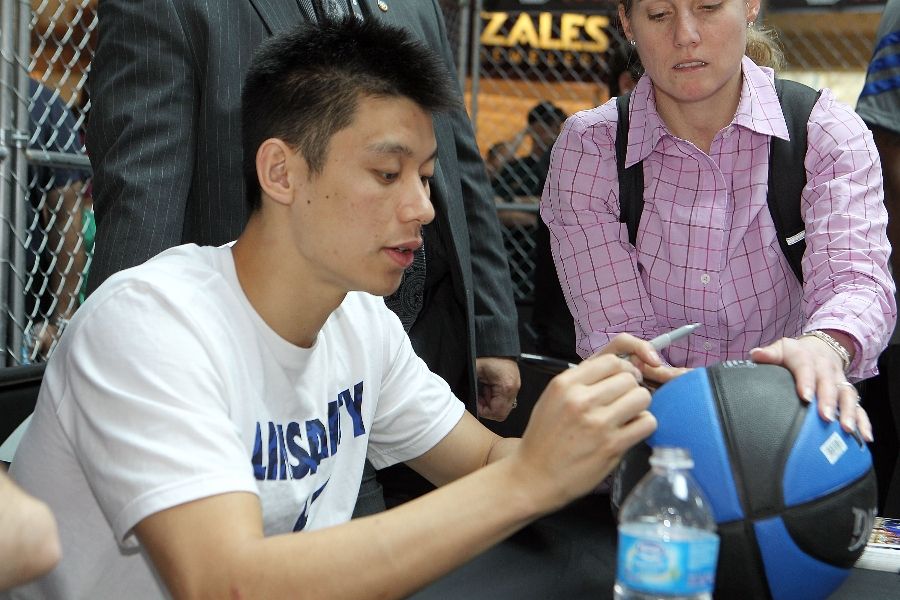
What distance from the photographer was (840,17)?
517 cm

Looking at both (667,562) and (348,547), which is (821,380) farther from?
(348,547)

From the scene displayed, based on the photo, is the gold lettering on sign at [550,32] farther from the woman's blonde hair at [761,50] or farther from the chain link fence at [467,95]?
the woman's blonde hair at [761,50]

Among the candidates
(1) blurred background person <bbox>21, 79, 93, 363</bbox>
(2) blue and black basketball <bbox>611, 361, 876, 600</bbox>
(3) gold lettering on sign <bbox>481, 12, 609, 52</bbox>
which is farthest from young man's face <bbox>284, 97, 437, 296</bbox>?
(3) gold lettering on sign <bbox>481, 12, 609, 52</bbox>

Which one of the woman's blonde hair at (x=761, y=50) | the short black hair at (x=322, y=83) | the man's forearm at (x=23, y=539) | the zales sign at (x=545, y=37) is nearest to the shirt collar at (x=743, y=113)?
the woman's blonde hair at (x=761, y=50)

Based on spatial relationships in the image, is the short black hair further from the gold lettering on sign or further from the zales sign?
the gold lettering on sign

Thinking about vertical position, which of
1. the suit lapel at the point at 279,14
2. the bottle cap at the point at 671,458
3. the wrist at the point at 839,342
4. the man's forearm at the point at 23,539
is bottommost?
the man's forearm at the point at 23,539

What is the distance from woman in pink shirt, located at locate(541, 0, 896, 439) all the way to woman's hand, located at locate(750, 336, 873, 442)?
0.40 m

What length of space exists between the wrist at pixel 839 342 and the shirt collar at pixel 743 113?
43 cm

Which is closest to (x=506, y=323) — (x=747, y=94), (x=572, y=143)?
(x=572, y=143)

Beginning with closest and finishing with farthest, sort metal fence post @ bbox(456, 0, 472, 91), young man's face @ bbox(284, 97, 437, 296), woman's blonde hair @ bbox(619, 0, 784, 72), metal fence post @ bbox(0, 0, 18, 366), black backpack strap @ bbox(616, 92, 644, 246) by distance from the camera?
young man's face @ bbox(284, 97, 437, 296) < black backpack strap @ bbox(616, 92, 644, 246) < woman's blonde hair @ bbox(619, 0, 784, 72) < metal fence post @ bbox(0, 0, 18, 366) < metal fence post @ bbox(456, 0, 472, 91)

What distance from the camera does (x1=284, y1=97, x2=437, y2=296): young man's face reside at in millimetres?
1511

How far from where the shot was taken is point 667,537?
1.06 m

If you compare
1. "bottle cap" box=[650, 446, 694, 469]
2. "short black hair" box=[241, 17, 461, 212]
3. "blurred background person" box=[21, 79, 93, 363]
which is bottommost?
"blurred background person" box=[21, 79, 93, 363]

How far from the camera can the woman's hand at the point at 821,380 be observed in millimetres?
1331
